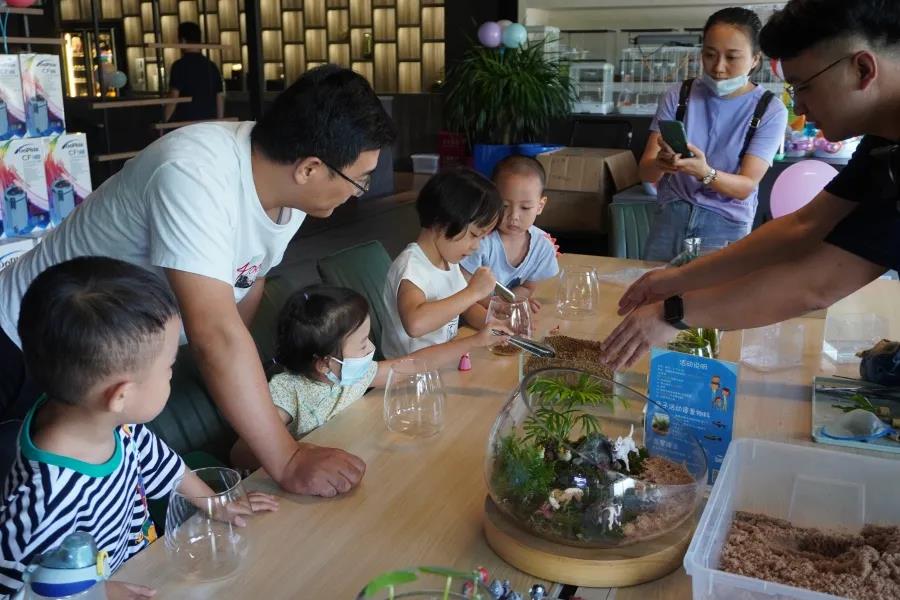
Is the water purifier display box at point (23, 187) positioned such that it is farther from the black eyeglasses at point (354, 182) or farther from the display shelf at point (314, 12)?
the display shelf at point (314, 12)

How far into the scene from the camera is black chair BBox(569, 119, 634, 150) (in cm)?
612

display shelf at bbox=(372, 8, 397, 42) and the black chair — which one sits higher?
display shelf at bbox=(372, 8, 397, 42)

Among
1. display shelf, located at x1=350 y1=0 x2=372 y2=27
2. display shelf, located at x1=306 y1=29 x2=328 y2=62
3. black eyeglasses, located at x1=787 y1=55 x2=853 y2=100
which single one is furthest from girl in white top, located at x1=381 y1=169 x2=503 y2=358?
display shelf, located at x1=306 y1=29 x2=328 y2=62

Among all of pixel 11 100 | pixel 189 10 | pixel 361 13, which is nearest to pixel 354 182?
pixel 11 100

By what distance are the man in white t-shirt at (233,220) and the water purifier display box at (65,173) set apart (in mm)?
2633

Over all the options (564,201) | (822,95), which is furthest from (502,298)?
(564,201)

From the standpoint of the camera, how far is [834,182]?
5.96 ft

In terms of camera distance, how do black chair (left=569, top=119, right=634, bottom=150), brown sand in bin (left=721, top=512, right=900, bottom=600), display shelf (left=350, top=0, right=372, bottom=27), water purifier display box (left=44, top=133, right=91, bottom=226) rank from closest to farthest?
1. brown sand in bin (left=721, top=512, right=900, bottom=600)
2. water purifier display box (left=44, top=133, right=91, bottom=226)
3. black chair (left=569, top=119, right=634, bottom=150)
4. display shelf (left=350, top=0, right=372, bottom=27)

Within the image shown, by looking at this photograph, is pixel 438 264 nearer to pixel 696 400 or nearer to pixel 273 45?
pixel 696 400

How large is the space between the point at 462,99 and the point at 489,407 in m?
5.25

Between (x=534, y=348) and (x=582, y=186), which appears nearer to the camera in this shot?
(x=534, y=348)

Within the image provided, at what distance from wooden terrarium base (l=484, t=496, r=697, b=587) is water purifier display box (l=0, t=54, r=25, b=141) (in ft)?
12.0

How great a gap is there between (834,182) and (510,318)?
783mm

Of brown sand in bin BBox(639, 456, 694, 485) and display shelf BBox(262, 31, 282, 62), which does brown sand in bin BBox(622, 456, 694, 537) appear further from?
display shelf BBox(262, 31, 282, 62)
